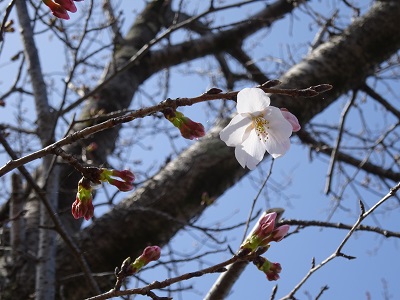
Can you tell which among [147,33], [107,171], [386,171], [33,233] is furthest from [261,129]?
[147,33]

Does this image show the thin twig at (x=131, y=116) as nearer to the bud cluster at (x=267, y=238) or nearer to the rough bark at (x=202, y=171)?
the bud cluster at (x=267, y=238)

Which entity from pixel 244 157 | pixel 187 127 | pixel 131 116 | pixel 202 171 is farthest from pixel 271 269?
pixel 202 171

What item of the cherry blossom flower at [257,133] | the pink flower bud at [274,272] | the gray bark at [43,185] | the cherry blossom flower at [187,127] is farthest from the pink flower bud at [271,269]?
the gray bark at [43,185]

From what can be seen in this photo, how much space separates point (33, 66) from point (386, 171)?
223 centimetres

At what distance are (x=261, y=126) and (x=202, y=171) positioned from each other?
4.30 ft

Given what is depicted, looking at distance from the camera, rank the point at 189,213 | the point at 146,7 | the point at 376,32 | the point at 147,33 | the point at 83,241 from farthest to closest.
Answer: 1. the point at 146,7
2. the point at 147,33
3. the point at 376,32
4. the point at 189,213
5. the point at 83,241

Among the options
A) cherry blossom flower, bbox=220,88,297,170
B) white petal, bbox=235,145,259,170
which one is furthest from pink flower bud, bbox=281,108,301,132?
white petal, bbox=235,145,259,170

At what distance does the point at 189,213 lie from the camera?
2.36 meters

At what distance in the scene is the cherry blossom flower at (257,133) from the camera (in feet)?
3.24

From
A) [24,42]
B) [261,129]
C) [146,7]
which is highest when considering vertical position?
[146,7]

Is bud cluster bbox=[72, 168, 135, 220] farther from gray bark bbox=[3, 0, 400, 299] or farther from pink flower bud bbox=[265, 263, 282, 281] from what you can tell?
gray bark bbox=[3, 0, 400, 299]

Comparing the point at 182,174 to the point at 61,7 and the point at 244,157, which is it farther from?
the point at 61,7

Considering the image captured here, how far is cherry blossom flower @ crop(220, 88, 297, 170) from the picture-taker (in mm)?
988

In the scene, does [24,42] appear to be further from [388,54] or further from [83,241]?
[388,54]
